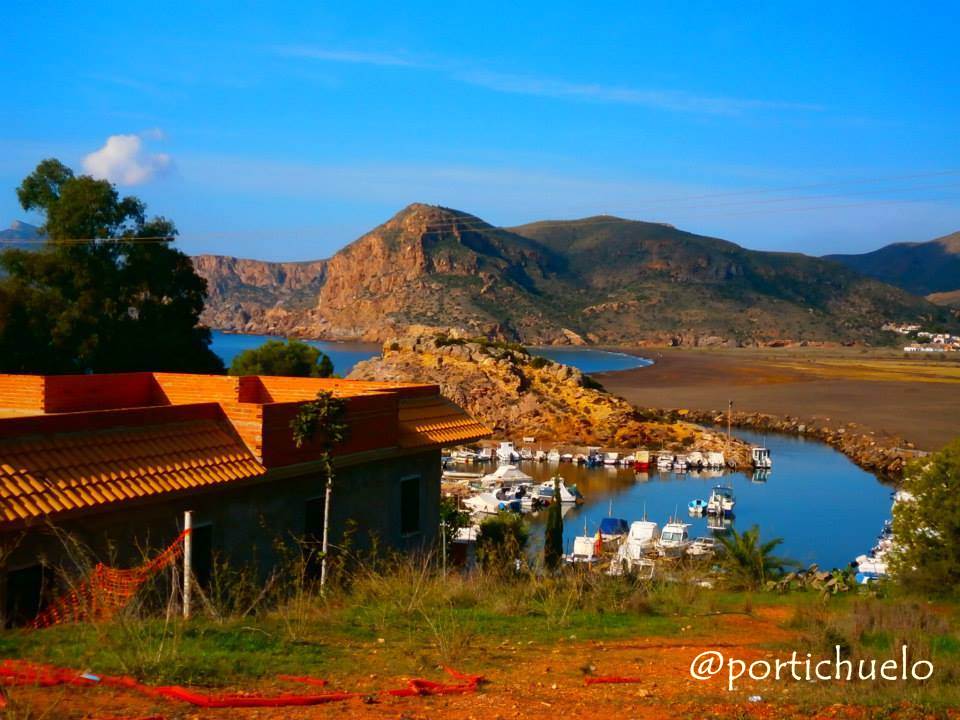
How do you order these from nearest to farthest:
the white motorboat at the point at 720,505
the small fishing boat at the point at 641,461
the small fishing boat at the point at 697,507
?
1. the white motorboat at the point at 720,505
2. the small fishing boat at the point at 697,507
3. the small fishing boat at the point at 641,461

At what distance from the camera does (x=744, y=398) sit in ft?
242

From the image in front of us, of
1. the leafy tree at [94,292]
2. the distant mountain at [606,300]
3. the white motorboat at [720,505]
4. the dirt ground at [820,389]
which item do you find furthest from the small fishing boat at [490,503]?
the distant mountain at [606,300]

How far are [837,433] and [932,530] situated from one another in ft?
150

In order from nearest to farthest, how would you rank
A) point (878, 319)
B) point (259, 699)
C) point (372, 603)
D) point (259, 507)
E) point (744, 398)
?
point (259, 699) → point (372, 603) → point (259, 507) → point (744, 398) → point (878, 319)

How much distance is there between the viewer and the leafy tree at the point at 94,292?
2709 cm

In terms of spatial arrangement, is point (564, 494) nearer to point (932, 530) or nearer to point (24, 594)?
point (932, 530)

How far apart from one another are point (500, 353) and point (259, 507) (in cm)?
5457

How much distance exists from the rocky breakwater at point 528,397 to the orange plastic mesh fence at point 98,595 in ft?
150

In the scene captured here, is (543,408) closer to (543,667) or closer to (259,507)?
(259,507)

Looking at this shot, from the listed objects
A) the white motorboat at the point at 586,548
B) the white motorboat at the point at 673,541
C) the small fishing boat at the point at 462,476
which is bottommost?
the small fishing boat at the point at 462,476

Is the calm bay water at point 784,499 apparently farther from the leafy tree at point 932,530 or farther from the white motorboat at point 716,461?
the leafy tree at point 932,530

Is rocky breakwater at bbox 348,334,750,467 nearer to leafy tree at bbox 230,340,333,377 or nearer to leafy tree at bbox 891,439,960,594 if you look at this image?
leafy tree at bbox 230,340,333,377

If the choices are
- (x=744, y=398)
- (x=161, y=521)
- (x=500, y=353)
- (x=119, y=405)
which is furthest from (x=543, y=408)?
(x=161, y=521)

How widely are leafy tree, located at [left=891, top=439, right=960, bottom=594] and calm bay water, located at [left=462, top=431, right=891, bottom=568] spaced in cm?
1150
